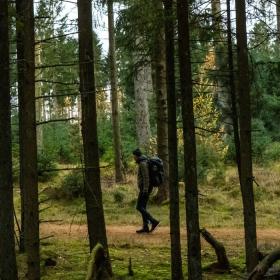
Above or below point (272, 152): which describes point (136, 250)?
below

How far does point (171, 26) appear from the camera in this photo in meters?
7.91

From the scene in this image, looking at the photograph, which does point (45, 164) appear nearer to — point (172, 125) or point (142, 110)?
point (142, 110)

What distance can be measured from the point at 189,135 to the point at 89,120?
68.4 inches

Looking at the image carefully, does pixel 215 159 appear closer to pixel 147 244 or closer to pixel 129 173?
pixel 129 173

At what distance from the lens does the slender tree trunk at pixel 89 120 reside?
813 cm

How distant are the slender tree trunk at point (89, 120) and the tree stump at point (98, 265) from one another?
0.55m

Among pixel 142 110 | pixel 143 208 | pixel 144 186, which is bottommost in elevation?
pixel 143 208

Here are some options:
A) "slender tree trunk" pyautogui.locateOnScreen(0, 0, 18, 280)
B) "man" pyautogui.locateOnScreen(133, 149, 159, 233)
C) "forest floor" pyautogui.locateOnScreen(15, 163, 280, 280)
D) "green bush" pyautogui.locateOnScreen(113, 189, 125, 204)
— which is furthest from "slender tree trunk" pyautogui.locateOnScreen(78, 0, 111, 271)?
"green bush" pyautogui.locateOnScreen(113, 189, 125, 204)

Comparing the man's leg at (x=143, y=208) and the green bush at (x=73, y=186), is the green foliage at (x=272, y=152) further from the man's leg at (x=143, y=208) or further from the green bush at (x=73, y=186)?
the man's leg at (x=143, y=208)

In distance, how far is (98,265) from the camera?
26.2 ft

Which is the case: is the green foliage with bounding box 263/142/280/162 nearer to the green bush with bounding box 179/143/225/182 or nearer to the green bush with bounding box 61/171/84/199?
the green bush with bounding box 179/143/225/182

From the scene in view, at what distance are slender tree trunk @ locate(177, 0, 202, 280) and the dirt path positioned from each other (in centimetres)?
426

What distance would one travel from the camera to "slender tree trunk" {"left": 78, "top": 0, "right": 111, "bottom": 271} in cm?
813

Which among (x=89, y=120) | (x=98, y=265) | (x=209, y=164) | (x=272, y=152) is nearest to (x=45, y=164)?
(x=209, y=164)
